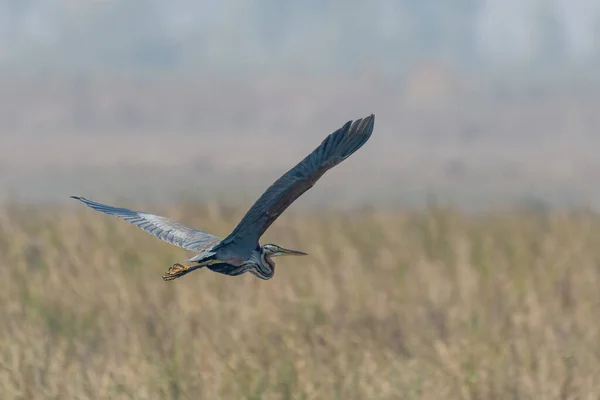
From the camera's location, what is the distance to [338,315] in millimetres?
9312

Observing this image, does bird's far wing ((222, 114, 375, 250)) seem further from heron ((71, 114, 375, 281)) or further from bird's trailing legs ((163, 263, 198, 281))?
bird's trailing legs ((163, 263, 198, 281))

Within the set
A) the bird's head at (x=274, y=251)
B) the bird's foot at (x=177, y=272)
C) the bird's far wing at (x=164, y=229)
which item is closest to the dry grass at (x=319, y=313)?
the bird's far wing at (x=164, y=229)

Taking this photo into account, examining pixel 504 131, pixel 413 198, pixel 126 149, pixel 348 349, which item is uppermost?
pixel 504 131

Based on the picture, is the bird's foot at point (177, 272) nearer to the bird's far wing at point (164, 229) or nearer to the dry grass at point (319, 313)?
the bird's far wing at point (164, 229)

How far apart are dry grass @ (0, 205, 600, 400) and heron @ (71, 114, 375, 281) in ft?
8.43

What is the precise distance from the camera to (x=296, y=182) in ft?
15.1

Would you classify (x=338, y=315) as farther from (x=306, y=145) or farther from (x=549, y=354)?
(x=306, y=145)

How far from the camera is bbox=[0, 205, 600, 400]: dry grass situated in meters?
7.49

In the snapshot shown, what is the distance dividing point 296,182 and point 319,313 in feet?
14.8

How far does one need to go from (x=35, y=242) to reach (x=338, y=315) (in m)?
3.27

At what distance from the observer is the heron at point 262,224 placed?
4.52 meters

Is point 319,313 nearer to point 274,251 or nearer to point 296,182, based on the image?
point 274,251

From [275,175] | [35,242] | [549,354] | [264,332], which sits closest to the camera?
[549,354]

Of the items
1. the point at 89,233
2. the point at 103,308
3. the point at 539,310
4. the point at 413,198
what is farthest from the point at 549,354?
the point at 413,198
